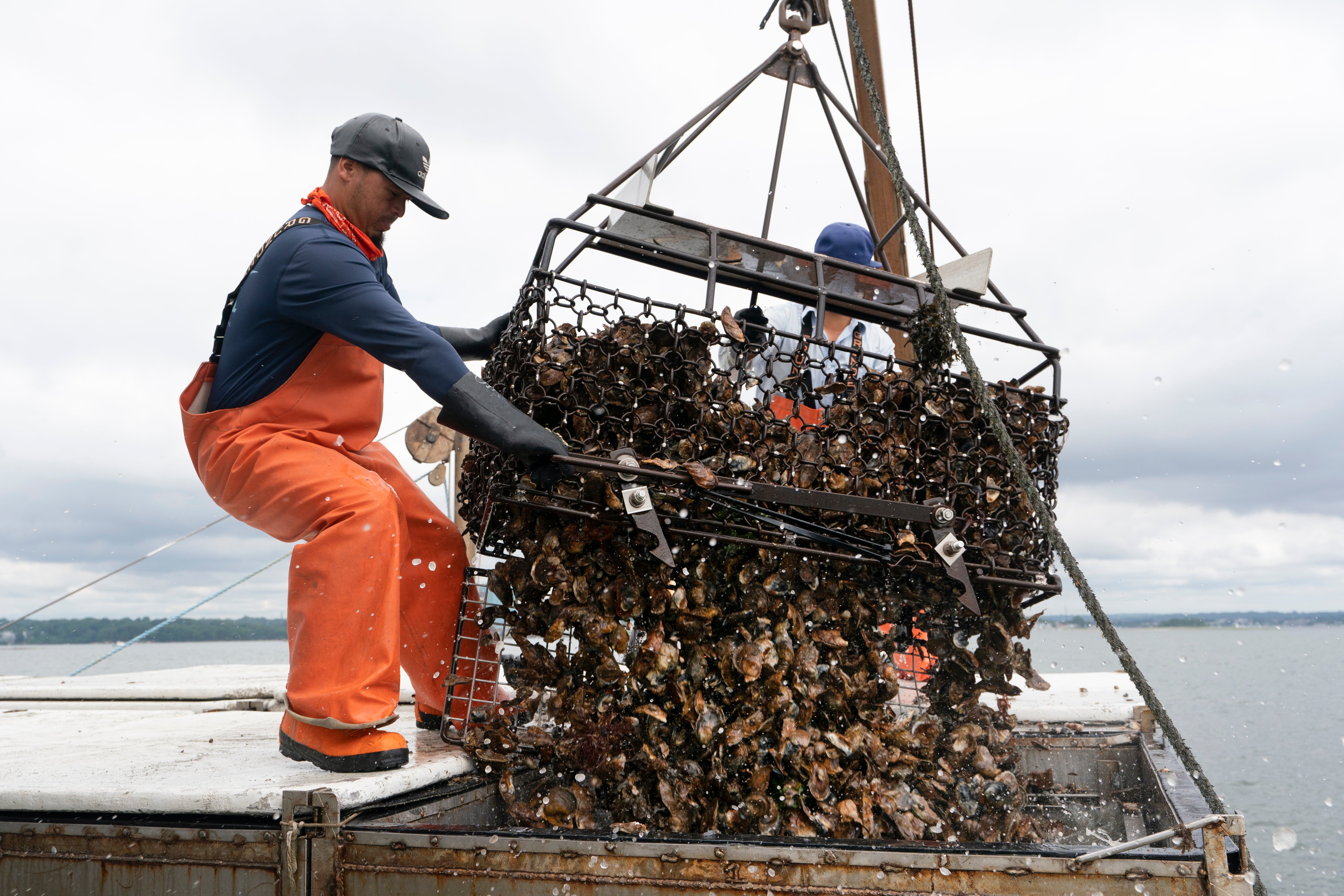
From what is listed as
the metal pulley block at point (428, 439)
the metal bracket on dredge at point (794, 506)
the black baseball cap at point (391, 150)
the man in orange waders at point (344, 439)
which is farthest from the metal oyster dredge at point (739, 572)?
the metal pulley block at point (428, 439)

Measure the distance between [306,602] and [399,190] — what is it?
4.54 ft

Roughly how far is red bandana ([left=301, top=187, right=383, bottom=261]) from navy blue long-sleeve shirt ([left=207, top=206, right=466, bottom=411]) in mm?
31

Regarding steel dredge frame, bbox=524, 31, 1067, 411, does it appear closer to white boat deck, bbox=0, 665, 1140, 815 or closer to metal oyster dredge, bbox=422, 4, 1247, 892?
metal oyster dredge, bbox=422, 4, 1247, 892

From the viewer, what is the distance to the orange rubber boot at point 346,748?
2.52 metres

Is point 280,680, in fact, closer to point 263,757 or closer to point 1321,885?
point 263,757

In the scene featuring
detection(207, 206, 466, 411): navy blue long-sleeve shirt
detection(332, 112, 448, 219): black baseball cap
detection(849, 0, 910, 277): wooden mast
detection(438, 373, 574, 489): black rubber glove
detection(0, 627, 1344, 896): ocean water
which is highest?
detection(849, 0, 910, 277): wooden mast

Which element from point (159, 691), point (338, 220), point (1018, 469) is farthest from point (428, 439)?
point (1018, 469)

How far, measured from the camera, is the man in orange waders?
252 centimetres

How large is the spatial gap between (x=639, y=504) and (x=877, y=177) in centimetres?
440

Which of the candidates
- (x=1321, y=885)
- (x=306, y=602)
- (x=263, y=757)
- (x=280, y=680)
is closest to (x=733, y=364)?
(x=306, y=602)

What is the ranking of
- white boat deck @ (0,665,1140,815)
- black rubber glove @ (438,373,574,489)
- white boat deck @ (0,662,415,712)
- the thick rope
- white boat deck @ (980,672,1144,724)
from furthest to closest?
white boat deck @ (0,662,415,712), white boat deck @ (980,672,1144,724), black rubber glove @ (438,373,574,489), white boat deck @ (0,665,1140,815), the thick rope

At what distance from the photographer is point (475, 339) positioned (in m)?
3.44

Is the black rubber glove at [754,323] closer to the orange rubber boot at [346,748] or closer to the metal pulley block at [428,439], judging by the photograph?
the orange rubber boot at [346,748]

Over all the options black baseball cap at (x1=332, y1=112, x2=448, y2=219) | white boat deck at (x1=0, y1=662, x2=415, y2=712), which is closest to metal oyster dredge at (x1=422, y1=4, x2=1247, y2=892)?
black baseball cap at (x1=332, y1=112, x2=448, y2=219)
